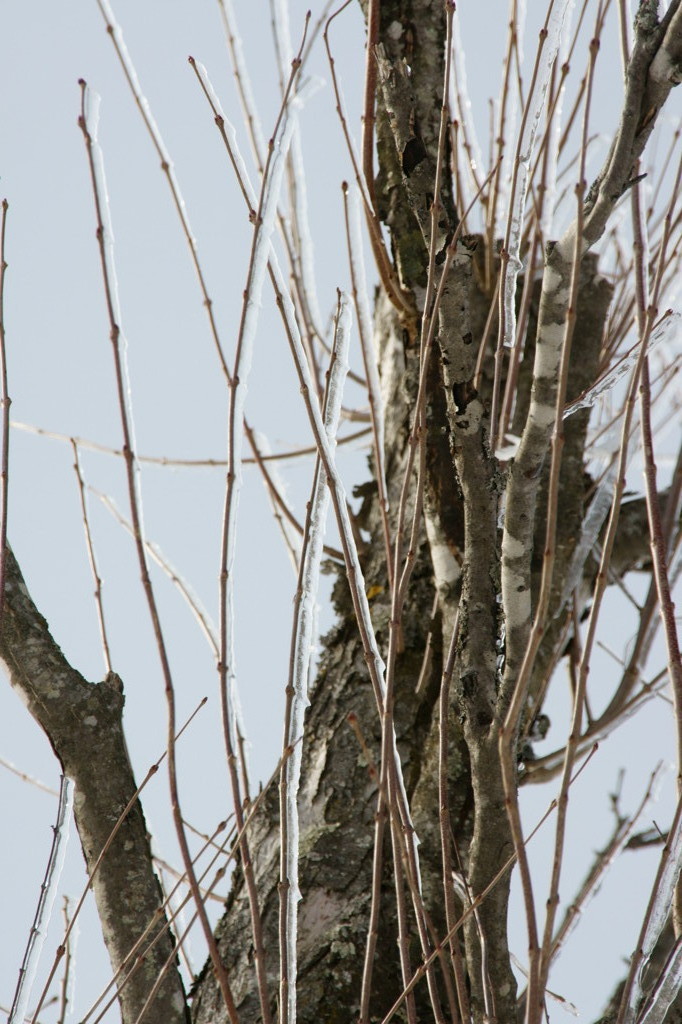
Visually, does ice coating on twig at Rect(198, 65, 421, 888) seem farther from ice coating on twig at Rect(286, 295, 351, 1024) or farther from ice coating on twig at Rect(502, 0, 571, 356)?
ice coating on twig at Rect(502, 0, 571, 356)

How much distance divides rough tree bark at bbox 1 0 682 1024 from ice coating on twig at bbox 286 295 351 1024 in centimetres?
9

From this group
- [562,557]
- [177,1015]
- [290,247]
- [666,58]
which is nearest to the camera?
[666,58]

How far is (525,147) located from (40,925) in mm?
830

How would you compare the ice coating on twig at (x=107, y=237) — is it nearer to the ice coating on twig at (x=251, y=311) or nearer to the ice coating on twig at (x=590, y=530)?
the ice coating on twig at (x=251, y=311)

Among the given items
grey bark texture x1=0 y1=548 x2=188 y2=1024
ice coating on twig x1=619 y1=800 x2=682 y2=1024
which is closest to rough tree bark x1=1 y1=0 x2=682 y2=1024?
grey bark texture x1=0 y1=548 x2=188 y2=1024

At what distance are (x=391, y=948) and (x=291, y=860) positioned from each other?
49 cm

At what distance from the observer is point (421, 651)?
1.39 meters

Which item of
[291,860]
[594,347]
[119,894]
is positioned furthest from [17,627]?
[594,347]

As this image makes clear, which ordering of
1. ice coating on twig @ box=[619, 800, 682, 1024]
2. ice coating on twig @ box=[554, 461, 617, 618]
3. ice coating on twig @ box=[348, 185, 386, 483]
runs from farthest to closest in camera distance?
ice coating on twig @ box=[554, 461, 617, 618] < ice coating on twig @ box=[348, 185, 386, 483] < ice coating on twig @ box=[619, 800, 682, 1024]

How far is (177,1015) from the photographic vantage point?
3.01 feet

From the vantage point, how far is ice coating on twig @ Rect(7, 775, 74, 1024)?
32.3 inches

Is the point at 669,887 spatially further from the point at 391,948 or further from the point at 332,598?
the point at 332,598

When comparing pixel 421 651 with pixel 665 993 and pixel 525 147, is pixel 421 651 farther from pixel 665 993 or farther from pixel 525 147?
pixel 525 147

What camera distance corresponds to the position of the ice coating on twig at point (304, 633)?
30.2 inches
